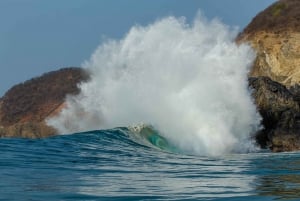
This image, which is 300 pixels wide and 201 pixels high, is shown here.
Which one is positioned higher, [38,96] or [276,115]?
[38,96]

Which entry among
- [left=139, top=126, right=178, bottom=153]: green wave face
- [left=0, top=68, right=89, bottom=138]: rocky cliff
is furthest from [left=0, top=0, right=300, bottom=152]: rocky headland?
[left=139, top=126, right=178, bottom=153]: green wave face

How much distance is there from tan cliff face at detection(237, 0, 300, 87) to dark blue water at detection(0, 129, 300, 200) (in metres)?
28.1

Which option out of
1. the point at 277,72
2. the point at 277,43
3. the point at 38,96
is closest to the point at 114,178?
the point at 277,72

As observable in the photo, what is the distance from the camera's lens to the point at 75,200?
580 cm

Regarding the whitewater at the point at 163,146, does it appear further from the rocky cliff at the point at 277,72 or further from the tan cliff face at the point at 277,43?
the tan cliff face at the point at 277,43

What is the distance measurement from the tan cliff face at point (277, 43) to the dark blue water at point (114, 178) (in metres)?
28.1

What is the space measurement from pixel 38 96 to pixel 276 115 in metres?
57.6

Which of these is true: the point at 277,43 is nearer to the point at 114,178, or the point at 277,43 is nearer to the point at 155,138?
the point at 155,138

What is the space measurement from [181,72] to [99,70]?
6.54m

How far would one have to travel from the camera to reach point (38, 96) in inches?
2923

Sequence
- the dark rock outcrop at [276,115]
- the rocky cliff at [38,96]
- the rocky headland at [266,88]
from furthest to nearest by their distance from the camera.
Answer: the rocky cliff at [38,96], the rocky headland at [266,88], the dark rock outcrop at [276,115]

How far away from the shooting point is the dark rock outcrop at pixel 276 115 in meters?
18.3

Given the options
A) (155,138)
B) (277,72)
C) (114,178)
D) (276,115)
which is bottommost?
(114,178)

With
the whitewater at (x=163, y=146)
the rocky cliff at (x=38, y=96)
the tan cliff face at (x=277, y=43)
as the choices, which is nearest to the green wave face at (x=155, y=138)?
the whitewater at (x=163, y=146)
